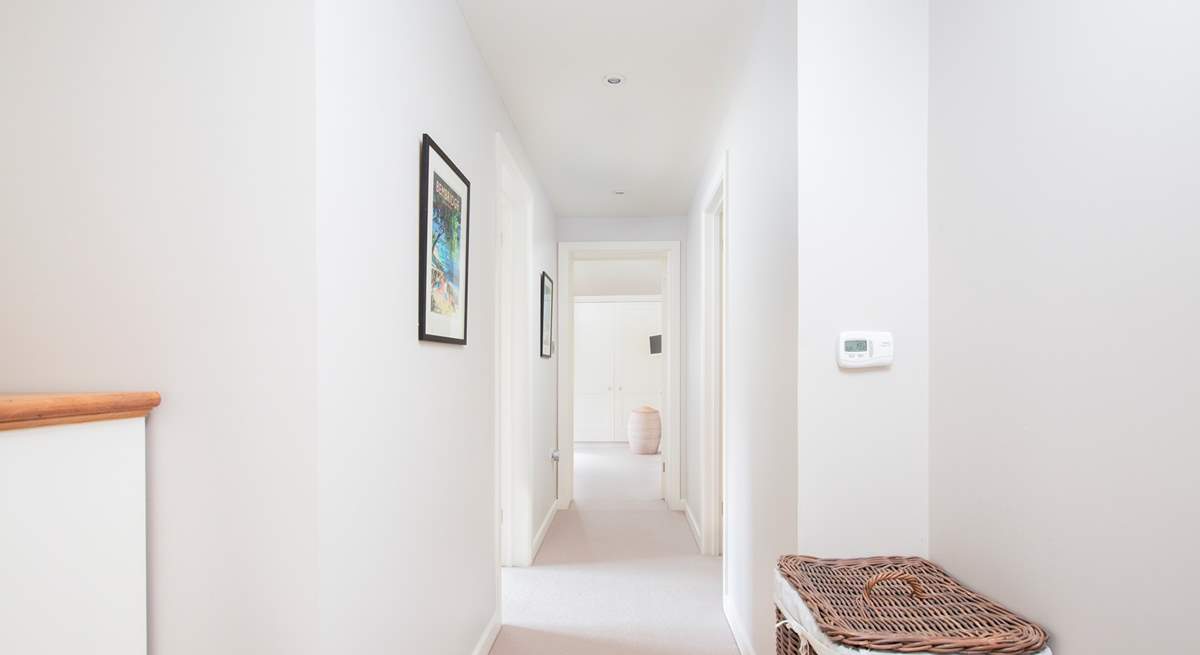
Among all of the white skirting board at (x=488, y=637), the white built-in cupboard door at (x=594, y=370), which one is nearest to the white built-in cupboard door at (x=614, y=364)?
the white built-in cupboard door at (x=594, y=370)

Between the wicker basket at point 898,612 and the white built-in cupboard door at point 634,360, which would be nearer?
the wicker basket at point 898,612

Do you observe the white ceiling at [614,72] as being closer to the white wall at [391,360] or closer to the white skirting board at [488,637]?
the white wall at [391,360]

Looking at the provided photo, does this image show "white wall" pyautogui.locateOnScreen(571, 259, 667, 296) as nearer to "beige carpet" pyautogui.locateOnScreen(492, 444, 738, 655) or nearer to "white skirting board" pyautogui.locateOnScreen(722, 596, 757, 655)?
"beige carpet" pyautogui.locateOnScreen(492, 444, 738, 655)

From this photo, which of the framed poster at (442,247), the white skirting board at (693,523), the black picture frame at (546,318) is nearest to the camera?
the framed poster at (442,247)

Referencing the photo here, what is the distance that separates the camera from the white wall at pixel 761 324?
1.90 metres

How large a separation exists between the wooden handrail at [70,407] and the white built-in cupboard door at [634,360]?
818 cm

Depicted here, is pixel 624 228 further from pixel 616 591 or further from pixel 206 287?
pixel 206 287

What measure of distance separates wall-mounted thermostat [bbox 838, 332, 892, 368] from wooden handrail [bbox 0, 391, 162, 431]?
1497mm

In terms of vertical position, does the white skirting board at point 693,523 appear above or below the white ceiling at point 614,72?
below

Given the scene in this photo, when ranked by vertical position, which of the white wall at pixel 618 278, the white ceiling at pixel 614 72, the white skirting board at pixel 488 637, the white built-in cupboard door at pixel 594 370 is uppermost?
the white ceiling at pixel 614 72

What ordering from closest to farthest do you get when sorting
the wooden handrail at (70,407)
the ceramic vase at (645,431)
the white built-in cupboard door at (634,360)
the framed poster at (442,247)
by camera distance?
the wooden handrail at (70,407)
the framed poster at (442,247)
the ceramic vase at (645,431)
the white built-in cupboard door at (634,360)

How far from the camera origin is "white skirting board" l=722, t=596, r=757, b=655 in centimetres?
255

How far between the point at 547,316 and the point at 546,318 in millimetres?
60

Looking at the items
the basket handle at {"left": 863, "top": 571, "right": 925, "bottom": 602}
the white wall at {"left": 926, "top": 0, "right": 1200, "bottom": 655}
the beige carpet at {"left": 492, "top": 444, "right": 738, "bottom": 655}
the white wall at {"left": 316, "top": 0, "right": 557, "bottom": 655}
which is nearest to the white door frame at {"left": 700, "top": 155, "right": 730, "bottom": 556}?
the beige carpet at {"left": 492, "top": 444, "right": 738, "bottom": 655}
